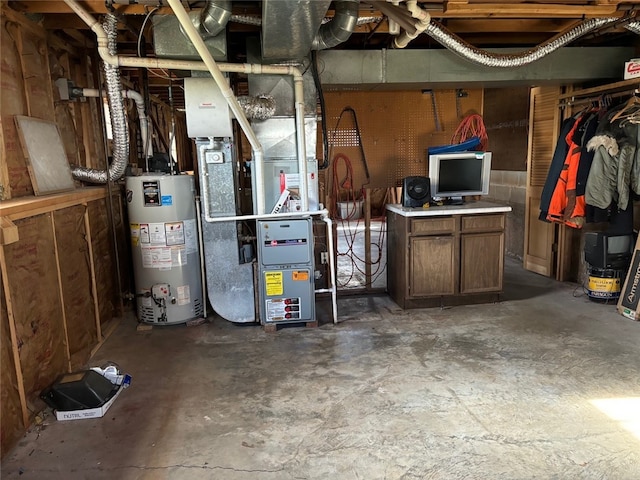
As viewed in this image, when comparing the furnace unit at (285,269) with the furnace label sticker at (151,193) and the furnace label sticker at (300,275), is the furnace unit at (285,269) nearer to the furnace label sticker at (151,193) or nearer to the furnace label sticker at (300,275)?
the furnace label sticker at (300,275)

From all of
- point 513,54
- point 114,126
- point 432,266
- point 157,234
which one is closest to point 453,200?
point 432,266

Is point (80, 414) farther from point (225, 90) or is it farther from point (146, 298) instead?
point (225, 90)

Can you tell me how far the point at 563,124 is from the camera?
4.84 meters

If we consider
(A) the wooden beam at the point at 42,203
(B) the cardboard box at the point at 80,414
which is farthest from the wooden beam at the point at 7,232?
(B) the cardboard box at the point at 80,414

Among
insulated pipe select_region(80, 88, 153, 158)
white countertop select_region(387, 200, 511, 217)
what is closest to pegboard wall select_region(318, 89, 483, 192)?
white countertop select_region(387, 200, 511, 217)

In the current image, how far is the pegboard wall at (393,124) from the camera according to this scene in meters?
4.91

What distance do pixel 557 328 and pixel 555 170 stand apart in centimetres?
176

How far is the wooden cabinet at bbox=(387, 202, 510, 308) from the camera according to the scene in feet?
13.3

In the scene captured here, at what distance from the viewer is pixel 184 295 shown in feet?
12.8

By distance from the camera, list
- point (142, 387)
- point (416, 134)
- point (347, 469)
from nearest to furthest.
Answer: point (347, 469) → point (142, 387) → point (416, 134)

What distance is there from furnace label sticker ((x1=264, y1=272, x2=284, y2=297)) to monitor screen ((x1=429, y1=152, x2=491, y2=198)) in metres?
1.68

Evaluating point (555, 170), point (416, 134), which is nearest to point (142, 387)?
point (416, 134)

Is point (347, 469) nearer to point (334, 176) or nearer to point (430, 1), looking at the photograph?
point (430, 1)

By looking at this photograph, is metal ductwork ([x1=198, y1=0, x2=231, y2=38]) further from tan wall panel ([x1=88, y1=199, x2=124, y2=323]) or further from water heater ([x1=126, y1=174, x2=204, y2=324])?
tan wall panel ([x1=88, y1=199, x2=124, y2=323])
